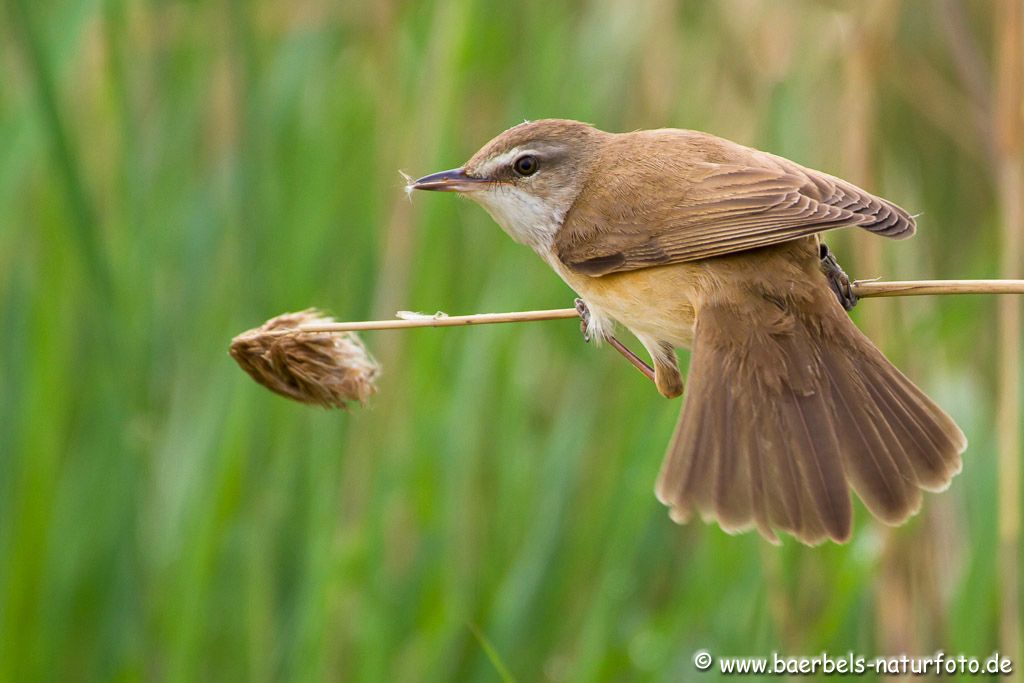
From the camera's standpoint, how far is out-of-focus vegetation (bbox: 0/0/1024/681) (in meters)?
3.03

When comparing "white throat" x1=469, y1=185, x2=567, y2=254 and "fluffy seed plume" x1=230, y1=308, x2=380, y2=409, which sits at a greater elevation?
"white throat" x1=469, y1=185, x2=567, y2=254

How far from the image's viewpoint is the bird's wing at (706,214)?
7.92 ft

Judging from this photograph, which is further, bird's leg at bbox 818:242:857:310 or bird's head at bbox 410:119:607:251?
bird's head at bbox 410:119:607:251

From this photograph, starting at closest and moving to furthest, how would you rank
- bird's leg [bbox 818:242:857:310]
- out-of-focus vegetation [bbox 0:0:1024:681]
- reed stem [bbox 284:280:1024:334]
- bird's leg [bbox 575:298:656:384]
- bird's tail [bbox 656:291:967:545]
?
reed stem [bbox 284:280:1024:334], bird's tail [bbox 656:291:967:545], bird's leg [bbox 818:242:857:310], bird's leg [bbox 575:298:656:384], out-of-focus vegetation [bbox 0:0:1024:681]

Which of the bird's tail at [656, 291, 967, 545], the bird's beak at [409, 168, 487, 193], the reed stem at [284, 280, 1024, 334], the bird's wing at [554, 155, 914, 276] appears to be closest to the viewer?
the reed stem at [284, 280, 1024, 334]

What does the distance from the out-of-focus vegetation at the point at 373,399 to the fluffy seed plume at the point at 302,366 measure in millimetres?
477

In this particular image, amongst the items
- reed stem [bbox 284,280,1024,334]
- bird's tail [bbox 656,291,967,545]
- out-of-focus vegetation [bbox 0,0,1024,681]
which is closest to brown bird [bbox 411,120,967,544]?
bird's tail [bbox 656,291,967,545]

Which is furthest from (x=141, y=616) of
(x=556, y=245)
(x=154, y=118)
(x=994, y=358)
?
(x=994, y=358)

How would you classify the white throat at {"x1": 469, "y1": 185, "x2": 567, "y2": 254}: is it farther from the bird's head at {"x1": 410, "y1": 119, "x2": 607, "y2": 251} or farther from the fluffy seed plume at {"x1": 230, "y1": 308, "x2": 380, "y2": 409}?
the fluffy seed plume at {"x1": 230, "y1": 308, "x2": 380, "y2": 409}

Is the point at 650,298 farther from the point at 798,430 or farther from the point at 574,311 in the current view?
the point at 798,430

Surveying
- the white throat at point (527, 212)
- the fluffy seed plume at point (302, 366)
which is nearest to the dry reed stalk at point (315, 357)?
the fluffy seed plume at point (302, 366)

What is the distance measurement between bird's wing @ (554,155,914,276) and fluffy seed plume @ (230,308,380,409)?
0.65 m

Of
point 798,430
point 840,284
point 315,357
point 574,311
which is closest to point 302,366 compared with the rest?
point 315,357

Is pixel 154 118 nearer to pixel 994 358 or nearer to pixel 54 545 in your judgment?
pixel 54 545
